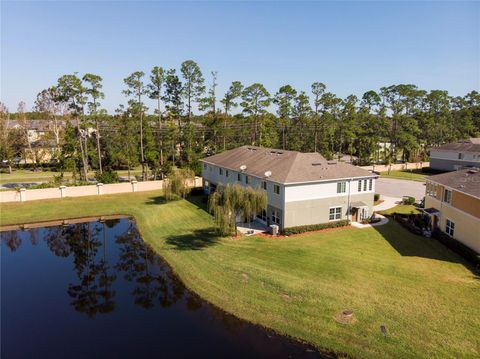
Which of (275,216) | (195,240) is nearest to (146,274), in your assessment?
(195,240)

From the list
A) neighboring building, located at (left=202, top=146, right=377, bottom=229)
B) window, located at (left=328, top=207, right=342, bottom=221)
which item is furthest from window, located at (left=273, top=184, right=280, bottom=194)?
window, located at (left=328, top=207, right=342, bottom=221)

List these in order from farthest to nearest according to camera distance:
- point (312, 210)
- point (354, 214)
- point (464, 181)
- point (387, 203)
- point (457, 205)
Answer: point (387, 203) → point (354, 214) → point (312, 210) → point (464, 181) → point (457, 205)

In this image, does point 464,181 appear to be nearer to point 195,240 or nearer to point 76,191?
point 195,240

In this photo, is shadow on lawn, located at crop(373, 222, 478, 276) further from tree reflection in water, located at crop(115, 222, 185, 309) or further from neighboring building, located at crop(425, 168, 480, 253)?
tree reflection in water, located at crop(115, 222, 185, 309)

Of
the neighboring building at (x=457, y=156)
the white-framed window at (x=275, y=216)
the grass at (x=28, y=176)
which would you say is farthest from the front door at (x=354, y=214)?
the grass at (x=28, y=176)

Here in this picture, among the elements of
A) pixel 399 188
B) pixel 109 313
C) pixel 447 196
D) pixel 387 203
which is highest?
pixel 447 196

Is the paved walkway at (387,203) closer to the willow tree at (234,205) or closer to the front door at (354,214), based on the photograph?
the front door at (354,214)
